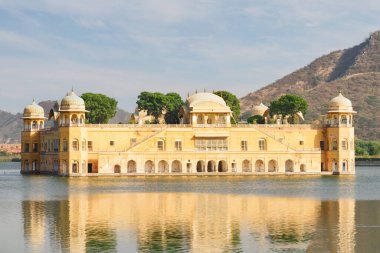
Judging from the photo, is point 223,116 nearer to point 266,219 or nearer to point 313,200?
point 313,200

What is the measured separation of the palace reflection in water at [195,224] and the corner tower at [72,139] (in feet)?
97.4

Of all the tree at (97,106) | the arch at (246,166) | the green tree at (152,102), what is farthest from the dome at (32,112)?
the arch at (246,166)

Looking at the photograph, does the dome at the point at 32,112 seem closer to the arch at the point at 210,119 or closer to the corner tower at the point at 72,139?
the corner tower at the point at 72,139

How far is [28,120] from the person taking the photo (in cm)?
8438

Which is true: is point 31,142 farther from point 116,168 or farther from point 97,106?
point 116,168

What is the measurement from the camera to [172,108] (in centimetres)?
8994

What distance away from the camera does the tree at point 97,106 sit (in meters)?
89.4

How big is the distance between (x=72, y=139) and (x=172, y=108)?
18.6 m

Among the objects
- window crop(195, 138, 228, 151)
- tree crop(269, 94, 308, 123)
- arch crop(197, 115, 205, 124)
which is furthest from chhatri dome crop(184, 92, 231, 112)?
tree crop(269, 94, 308, 123)

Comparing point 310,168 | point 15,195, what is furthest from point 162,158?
point 15,195

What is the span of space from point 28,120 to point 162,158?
54.4ft

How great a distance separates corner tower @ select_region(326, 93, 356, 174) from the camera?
7788 centimetres

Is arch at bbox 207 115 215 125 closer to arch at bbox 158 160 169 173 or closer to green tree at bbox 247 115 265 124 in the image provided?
arch at bbox 158 160 169 173

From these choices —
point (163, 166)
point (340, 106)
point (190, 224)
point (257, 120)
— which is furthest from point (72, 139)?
point (190, 224)
